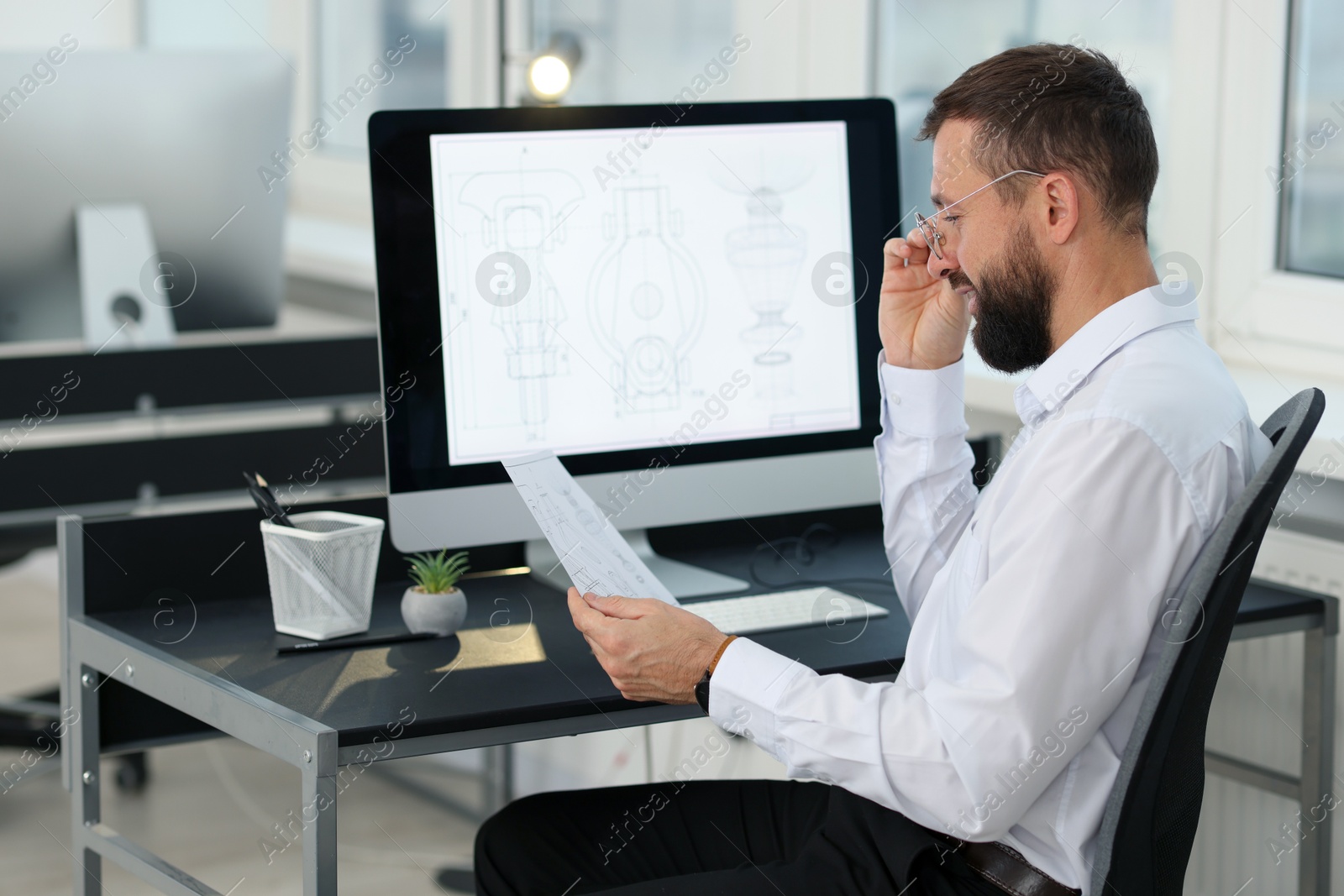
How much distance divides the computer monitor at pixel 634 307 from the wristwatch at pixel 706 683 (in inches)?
15.6

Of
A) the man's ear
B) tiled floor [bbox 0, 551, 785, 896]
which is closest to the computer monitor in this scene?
the man's ear

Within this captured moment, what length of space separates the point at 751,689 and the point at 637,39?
2.44 m

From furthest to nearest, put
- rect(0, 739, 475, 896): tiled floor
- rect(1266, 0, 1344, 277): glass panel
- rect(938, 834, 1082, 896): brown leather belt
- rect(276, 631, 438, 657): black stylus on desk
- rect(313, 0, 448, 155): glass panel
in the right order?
rect(313, 0, 448, 155): glass panel, rect(0, 739, 475, 896): tiled floor, rect(1266, 0, 1344, 277): glass panel, rect(276, 631, 438, 657): black stylus on desk, rect(938, 834, 1082, 896): brown leather belt

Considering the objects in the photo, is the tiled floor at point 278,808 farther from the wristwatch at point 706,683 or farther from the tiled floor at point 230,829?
the wristwatch at point 706,683

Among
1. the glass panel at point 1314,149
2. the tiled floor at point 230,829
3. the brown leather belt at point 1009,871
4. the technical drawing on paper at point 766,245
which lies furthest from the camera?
the tiled floor at point 230,829

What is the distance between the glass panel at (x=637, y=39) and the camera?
3076mm

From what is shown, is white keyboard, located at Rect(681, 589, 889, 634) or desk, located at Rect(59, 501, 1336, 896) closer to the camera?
desk, located at Rect(59, 501, 1336, 896)

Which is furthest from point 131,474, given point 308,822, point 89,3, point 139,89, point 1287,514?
point 89,3

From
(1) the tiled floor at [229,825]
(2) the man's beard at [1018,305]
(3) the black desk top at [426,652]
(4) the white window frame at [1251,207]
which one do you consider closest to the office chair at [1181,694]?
(2) the man's beard at [1018,305]

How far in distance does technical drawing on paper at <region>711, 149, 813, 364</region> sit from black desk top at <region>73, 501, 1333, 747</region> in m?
0.30

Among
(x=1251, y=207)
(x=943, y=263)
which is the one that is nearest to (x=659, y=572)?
(x=943, y=263)

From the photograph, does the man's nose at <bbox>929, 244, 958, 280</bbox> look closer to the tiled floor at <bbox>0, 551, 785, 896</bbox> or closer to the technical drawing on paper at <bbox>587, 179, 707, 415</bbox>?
the technical drawing on paper at <bbox>587, 179, 707, 415</bbox>

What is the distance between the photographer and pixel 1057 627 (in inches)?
40.9

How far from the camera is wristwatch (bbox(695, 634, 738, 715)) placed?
1.21 meters
